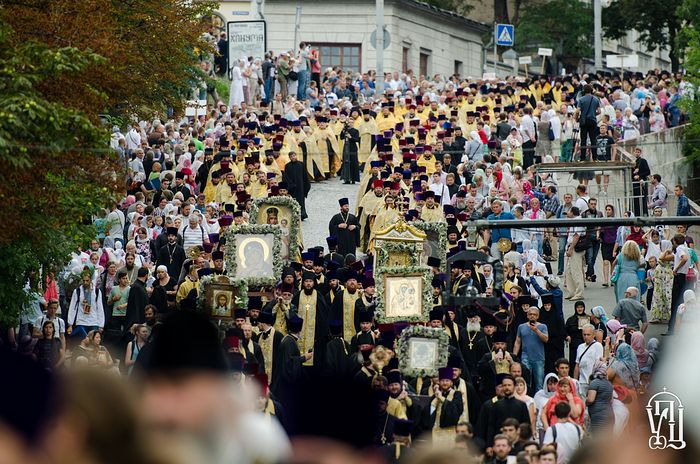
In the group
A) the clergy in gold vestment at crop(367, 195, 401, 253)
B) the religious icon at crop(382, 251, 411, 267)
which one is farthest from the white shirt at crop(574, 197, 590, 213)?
the religious icon at crop(382, 251, 411, 267)

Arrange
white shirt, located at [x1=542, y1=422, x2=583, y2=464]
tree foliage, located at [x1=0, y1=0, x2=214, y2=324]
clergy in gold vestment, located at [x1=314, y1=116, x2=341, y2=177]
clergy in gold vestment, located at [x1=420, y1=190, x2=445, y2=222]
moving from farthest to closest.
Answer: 1. clergy in gold vestment, located at [x1=314, y1=116, x2=341, y2=177]
2. clergy in gold vestment, located at [x1=420, y1=190, x2=445, y2=222]
3. tree foliage, located at [x1=0, y1=0, x2=214, y2=324]
4. white shirt, located at [x1=542, y1=422, x2=583, y2=464]

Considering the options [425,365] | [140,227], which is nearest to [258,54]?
[140,227]

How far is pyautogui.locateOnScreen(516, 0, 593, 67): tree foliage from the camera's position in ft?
215

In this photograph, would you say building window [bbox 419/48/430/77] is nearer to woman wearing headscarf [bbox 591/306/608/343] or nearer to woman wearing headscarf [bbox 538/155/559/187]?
woman wearing headscarf [bbox 538/155/559/187]

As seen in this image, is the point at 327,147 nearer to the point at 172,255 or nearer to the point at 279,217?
the point at 279,217

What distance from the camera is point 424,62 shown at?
6544 cm

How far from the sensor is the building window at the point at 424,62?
64938 millimetres

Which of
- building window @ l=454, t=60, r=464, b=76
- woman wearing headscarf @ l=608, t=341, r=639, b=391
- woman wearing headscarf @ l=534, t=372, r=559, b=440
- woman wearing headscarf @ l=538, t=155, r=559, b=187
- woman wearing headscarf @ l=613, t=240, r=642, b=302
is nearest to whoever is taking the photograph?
woman wearing headscarf @ l=534, t=372, r=559, b=440

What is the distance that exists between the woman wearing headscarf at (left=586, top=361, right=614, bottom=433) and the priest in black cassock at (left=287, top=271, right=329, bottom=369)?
4414 mm

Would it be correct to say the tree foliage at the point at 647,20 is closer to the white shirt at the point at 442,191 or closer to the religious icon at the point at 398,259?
the white shirt at the point at 442,191

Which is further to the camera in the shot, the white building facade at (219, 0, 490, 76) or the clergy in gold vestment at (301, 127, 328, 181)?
the white building facade at (219, 0, 490, 76)

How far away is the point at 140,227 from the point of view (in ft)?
90.3
